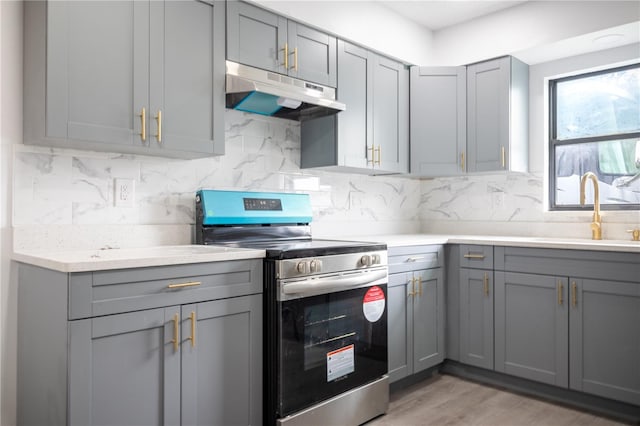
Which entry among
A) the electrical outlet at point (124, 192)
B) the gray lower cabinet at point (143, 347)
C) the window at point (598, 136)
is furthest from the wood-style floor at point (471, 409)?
the electrical outlet at point (124, 192)

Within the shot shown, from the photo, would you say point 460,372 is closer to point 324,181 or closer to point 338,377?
point 338,377

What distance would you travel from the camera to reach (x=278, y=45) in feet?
8.63

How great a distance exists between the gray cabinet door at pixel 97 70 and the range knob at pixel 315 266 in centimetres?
94

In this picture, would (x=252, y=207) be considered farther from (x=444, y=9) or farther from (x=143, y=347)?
(x=444, y=9)

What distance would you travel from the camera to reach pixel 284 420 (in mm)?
2094

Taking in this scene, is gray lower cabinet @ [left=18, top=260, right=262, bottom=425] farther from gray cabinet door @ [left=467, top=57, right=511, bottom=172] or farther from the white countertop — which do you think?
gray cabinet door @ [left=467, top=57, right=511, bottom=172]

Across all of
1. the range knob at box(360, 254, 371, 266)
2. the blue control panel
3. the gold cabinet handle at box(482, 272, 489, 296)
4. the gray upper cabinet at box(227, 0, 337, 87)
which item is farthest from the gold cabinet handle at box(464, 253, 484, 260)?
the gray upper cabinet at box(227, 0, 337, 87)

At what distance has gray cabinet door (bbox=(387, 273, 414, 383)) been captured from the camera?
111 inches

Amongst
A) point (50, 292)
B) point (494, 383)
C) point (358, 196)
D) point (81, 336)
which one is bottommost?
point (494, 383)

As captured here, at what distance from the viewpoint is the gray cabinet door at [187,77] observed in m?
2.14

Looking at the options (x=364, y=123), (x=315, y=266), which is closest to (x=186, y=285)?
(x=315, y=266)

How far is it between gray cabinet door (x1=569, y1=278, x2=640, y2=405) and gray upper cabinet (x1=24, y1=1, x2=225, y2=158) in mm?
2142

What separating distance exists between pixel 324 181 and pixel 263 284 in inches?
51.8

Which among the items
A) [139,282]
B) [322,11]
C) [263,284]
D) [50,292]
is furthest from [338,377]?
[322,11]
